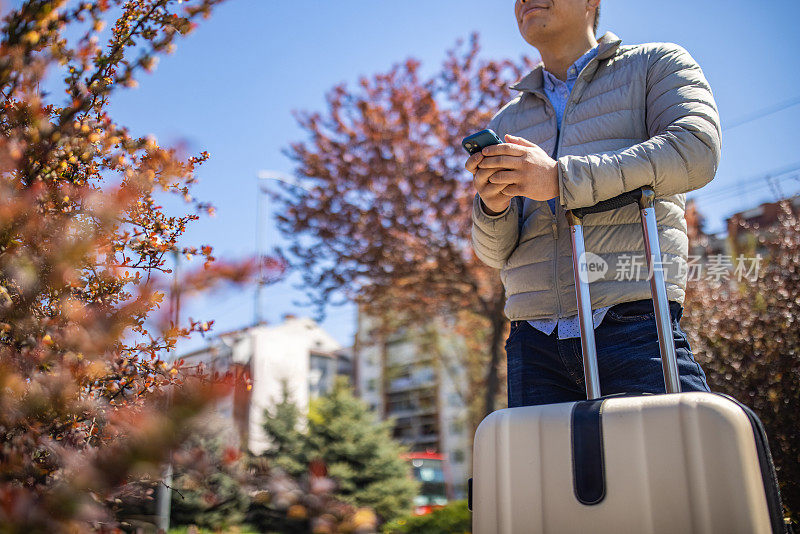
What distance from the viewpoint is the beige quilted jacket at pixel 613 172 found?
5.24 feet

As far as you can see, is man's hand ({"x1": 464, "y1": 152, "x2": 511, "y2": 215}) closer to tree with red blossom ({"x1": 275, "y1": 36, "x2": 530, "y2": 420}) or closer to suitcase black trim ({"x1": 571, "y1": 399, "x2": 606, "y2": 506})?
suitcase black trim ({"x1": 571, "y1": 399, "x2": 606, "y2": 506})

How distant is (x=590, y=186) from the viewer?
1.59 m

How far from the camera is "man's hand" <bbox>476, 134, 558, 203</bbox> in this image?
1.57 meters

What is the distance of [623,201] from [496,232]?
1.26 ft

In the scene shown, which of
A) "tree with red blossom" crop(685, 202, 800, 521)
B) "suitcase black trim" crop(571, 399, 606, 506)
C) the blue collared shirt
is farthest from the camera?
"tree with red blossom" crop(685, 202, 800, 521)

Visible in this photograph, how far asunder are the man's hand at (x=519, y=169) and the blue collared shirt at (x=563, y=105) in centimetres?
29

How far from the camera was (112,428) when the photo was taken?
44.3 inches

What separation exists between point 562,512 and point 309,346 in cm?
3997

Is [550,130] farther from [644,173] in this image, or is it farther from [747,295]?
[747,295]

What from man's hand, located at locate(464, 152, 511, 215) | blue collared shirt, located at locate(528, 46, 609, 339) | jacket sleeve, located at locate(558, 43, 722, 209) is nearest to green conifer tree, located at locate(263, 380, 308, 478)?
blue collared shirt, located at locate(528, 46, 609, 339)

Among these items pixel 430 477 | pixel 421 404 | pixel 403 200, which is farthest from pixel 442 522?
pixel 421 404

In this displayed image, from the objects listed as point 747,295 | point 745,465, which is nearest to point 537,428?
point 745,465

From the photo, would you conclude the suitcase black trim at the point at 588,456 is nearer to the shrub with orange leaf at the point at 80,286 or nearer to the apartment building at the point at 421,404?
the shrub with orange leaf at the point at 80,286

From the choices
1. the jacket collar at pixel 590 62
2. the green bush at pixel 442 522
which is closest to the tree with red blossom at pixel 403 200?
the green bush at pixel 442 522
